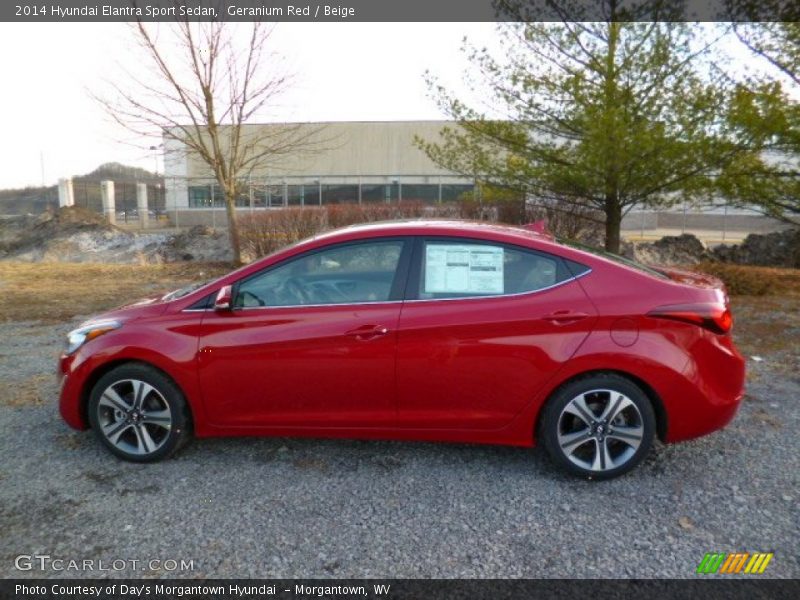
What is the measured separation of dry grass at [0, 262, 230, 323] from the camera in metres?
8.54

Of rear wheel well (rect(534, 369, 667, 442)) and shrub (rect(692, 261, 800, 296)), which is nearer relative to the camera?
rear wheel well (rect(534, 369, 667, 442))

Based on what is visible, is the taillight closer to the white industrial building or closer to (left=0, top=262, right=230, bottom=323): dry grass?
(left=0, top=262, right=230, bottom=323): dry grass

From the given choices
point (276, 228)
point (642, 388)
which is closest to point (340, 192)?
point (276, 228)

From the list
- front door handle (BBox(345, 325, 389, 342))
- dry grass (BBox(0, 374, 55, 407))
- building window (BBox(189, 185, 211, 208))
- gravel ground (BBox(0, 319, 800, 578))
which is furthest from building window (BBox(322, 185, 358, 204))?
front door handle (BBox(345, 325, 389, 342))

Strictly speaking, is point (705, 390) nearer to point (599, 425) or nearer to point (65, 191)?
point (599, 425)

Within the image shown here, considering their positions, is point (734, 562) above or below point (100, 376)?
below

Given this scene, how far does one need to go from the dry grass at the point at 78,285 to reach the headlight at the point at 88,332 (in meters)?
2.88

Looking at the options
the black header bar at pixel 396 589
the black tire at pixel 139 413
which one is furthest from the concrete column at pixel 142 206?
the black header bar at pixel 396 589

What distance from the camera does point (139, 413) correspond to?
11.9 feet

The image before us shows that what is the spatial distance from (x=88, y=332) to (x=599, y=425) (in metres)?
3.27

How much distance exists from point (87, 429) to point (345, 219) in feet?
37.2

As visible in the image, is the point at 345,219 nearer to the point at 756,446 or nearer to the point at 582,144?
the point at 582,144

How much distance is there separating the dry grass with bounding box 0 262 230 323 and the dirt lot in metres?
3.46

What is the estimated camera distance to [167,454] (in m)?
3.63
